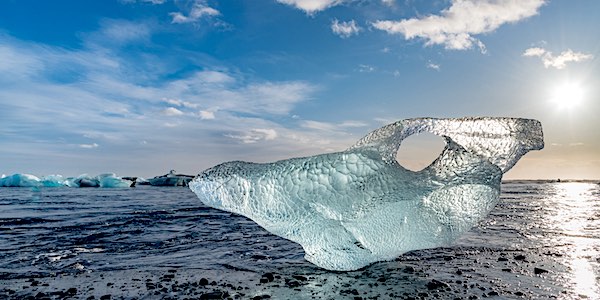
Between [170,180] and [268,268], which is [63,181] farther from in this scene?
[268,268]

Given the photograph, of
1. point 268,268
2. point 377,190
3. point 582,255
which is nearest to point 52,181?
point 268,268

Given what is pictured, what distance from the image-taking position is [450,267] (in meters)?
4.72

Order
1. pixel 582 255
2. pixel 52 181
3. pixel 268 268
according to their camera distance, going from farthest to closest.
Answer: pixel 52 181, pixel 582 255, pixel 268 268

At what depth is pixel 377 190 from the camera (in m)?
4.45

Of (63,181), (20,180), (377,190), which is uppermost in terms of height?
(20,180)

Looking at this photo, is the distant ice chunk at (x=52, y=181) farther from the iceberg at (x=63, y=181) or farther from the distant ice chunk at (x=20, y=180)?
the distant ice chunk at (x=20, y=180)

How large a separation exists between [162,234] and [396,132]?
5.30m

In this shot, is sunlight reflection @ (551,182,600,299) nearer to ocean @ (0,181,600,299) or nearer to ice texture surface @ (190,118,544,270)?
ocean @ (0,181,600,299)

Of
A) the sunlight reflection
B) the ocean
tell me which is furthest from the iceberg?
the sunlight reflection

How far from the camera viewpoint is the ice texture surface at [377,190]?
4.42 meters

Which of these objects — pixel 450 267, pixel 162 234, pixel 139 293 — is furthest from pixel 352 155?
pixel 162 234

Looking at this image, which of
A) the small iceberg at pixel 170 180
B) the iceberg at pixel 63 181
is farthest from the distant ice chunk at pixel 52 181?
the small iceberg at pixel 170 180

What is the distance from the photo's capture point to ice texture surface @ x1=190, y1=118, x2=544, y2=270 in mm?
4418

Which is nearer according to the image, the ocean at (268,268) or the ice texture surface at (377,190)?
the ocean at (268,268)
